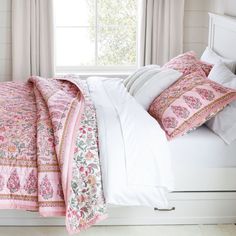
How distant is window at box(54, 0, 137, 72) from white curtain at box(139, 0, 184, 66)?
301 mm

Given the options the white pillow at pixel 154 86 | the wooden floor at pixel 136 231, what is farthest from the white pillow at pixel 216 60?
the wooden floor at pixel 136 231

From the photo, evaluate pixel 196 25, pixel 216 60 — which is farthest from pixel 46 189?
pixel 196 25

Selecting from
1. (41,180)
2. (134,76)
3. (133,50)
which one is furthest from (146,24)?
(41,180)

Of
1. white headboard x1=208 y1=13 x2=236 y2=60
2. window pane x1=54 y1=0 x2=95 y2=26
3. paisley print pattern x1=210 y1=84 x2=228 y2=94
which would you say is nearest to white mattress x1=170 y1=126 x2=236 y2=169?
paisley print pattern x1=210 y1=84 x2=228 y2=94

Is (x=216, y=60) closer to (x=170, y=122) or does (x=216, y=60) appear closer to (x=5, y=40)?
(x=170, y=122)

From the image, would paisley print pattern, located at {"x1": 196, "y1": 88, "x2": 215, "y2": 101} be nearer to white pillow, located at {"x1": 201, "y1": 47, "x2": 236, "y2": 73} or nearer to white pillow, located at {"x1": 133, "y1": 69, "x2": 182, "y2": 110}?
white pillow, located at {"x1": 133, "y1": 69, "x2": 182, "y2": 110}

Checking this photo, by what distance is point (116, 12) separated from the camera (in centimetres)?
576

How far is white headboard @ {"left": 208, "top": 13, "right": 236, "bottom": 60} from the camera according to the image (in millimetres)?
4125

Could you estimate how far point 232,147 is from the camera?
3.20 m

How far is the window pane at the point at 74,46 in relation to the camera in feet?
18.9

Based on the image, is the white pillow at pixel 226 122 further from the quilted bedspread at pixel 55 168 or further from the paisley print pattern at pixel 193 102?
the quilted bedspread at pixel 55 168

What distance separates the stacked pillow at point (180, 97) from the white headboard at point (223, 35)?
0.49 metres

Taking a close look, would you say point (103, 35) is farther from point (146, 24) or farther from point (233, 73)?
point (233, 73)

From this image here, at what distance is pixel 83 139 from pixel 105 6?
9.73 ft
